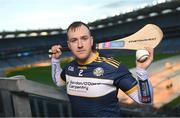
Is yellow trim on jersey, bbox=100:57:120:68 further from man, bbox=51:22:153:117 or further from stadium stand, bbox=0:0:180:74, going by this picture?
stadium stand, bbox=0:0:180:74

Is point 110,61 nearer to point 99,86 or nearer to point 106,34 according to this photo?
point 99,86

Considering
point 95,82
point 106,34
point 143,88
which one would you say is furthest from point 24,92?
point 106,34

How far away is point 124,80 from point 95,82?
0.21 meters

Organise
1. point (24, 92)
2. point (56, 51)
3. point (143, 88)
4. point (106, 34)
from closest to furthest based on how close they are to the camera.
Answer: point (143, 88) < point (24, 92) < point (56, 51) < point (106, 34)

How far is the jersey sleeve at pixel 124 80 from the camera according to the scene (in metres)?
2.23

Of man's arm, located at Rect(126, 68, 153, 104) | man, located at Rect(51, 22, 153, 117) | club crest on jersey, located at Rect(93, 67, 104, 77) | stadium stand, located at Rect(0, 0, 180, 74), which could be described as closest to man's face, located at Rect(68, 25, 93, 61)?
Answer: man, located at Rect(51, 22, 153, 117)

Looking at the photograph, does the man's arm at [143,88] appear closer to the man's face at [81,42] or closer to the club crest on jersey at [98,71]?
the club crest on jersey at [98,71]

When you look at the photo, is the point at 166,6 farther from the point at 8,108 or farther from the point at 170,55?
the point at 8,108

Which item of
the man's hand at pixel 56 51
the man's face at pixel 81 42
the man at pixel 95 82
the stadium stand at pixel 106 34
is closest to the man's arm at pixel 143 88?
the man at pixel 95 82

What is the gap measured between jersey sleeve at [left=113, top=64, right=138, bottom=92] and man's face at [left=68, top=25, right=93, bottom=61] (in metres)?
0.26

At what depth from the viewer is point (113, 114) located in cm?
234

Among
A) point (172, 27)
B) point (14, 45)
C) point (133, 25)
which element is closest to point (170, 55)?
point (172, 27)

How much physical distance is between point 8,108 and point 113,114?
833 mm

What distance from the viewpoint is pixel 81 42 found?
7.75ft
